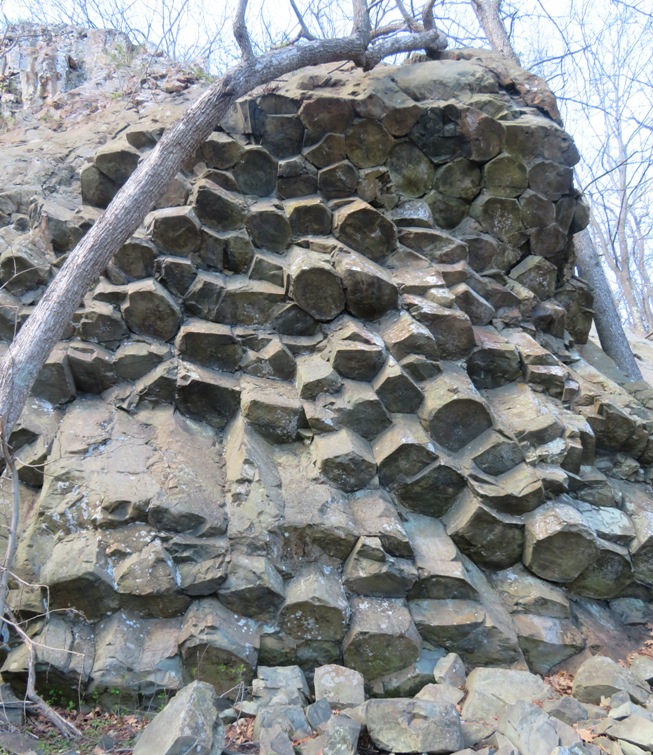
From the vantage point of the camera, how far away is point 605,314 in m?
10.1

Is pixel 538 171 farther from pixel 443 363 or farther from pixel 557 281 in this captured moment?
pixel 443 363

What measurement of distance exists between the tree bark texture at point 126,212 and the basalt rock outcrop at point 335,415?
0.62 m

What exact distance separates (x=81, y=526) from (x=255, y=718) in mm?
2037

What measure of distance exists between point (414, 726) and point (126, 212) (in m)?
4.99

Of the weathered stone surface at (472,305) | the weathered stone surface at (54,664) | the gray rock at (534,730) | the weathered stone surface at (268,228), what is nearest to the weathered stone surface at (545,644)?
the gray rock at (534,730)

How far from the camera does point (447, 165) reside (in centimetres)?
833

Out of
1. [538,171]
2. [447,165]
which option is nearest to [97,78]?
[447,165]

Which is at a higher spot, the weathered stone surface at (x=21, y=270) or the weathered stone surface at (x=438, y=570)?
the weathered stone surface at (x=21, y=270)

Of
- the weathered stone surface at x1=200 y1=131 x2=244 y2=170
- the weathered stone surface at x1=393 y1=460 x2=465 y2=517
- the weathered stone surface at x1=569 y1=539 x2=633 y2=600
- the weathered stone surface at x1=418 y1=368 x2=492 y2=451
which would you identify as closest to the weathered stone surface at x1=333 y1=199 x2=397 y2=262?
the weathered stone surface at x1=200 y1=131 x2=244 y2=170

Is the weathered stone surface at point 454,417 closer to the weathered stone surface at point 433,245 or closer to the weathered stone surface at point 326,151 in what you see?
the weathered stone surface at point 433,245

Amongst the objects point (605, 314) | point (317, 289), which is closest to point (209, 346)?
point (317, 289)

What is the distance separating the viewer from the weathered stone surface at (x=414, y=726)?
369cm

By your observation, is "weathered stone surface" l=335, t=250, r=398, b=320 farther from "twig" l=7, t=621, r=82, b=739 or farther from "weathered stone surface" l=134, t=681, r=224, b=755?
"twig" l=7, t=621, r=82, b=739

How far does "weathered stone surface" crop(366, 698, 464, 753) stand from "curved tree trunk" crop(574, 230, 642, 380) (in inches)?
268
